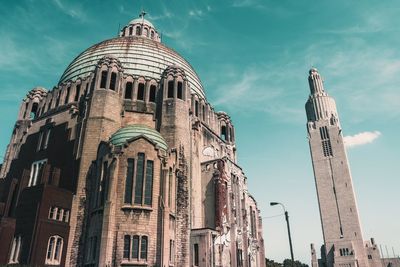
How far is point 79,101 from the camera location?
1610 inches

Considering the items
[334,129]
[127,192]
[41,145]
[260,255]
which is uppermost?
[334,129]

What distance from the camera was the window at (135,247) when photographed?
1101 inches

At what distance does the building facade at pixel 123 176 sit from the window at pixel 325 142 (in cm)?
6582

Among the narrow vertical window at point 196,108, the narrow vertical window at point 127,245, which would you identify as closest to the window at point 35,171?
the narrow vertical window at point 127,245

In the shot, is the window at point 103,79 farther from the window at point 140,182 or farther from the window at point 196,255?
the window at point 196,255

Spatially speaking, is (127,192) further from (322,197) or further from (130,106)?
(322,197)

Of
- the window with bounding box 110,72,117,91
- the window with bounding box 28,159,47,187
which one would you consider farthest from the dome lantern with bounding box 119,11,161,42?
the window with bounding box 28,159,47,187

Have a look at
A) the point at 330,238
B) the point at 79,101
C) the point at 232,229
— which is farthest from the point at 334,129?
the point at 79,101

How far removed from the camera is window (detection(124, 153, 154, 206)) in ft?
98.2

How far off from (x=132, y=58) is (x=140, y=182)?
73.8 feet

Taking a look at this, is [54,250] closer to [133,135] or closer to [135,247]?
[135,247]

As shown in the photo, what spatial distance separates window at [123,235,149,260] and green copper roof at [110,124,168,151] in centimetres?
893

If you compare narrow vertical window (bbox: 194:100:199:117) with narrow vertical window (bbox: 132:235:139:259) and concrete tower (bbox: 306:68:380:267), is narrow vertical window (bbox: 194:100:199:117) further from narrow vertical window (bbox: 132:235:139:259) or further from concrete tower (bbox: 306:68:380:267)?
concrete tower (bbox: 306:68:380:267)

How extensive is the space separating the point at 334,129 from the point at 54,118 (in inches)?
3620
